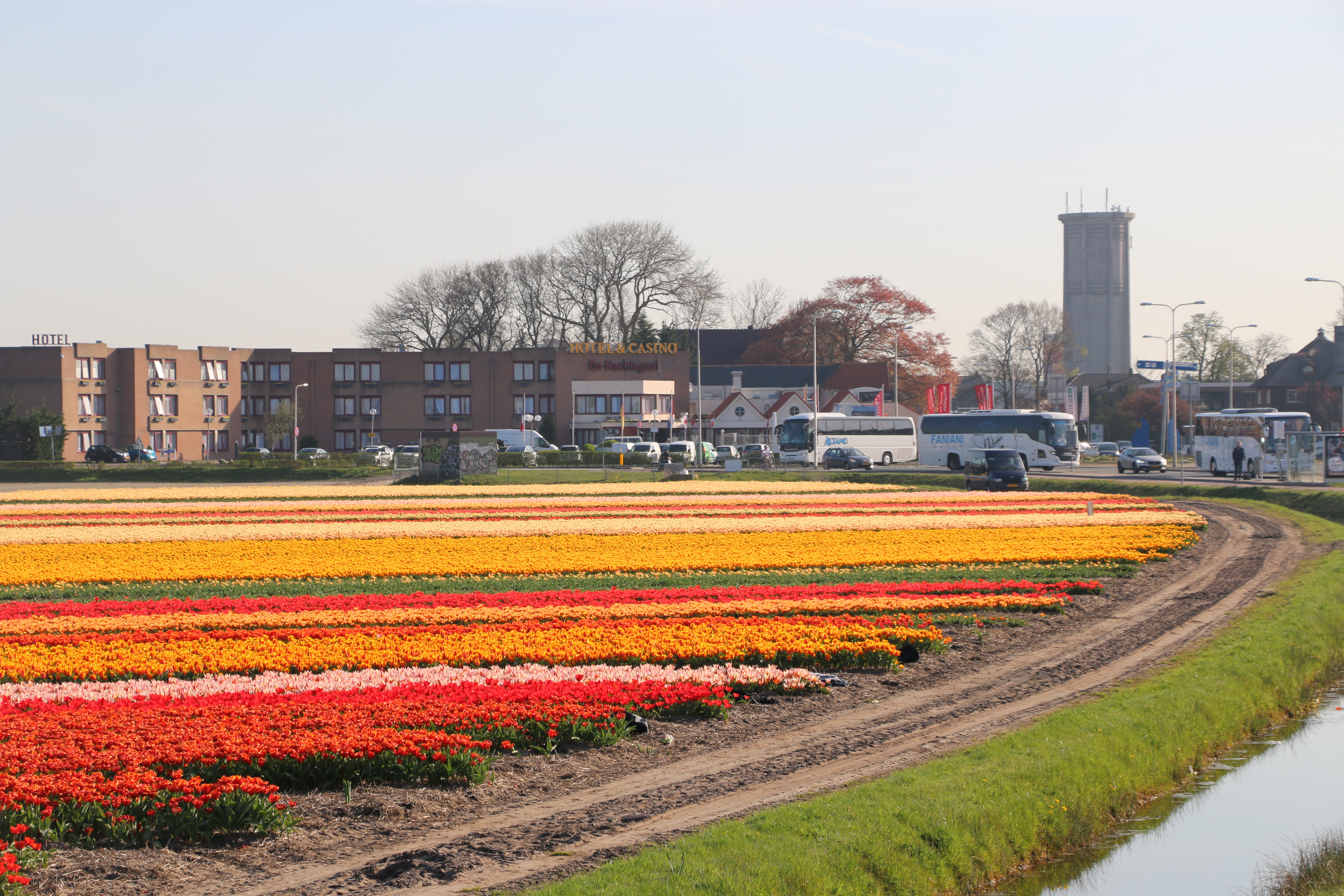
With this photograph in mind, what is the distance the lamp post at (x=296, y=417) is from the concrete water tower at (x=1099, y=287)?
98742 millimetres

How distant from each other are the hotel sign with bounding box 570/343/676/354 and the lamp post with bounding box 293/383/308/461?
2444 cm

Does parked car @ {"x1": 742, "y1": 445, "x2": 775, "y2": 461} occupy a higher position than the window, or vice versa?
the window

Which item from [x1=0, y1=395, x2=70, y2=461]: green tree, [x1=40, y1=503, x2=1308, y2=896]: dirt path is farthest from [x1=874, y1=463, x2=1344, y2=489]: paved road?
[x1=0, y1=395, x2=70, y2=461]: green tree

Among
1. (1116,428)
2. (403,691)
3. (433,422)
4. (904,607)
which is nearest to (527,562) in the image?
(904,607)

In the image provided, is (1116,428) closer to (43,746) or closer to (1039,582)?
(1039,582)

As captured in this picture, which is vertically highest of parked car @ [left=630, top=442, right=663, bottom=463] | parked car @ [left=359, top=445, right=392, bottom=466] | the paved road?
parked car @ [left=630, top=442, right=663, bottom=463]

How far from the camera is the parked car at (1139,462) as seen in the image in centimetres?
6969

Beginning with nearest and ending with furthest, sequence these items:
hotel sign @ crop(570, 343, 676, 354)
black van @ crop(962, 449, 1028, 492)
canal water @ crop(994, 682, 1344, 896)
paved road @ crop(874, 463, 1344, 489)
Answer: canal water @ crop(994, 682, 1344, 896), paved road @ crop(874, 463, 1344, 489), black van @ crop(962, 449, 1028, 492), hotel sign @ crop(570, 343, 676, 354)

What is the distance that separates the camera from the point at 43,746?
429 inches

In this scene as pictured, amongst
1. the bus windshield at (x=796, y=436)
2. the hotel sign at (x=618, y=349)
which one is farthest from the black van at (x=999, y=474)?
the hotel sign at (x=618, y=349)

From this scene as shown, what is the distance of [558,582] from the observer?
80.5ft

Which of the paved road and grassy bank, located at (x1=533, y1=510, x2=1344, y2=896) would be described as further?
the paved road

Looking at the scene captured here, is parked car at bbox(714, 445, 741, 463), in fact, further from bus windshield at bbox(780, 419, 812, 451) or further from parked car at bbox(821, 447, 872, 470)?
parked car at bbox(821, 447, 872, 470)

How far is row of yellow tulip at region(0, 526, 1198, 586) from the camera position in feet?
85.3
